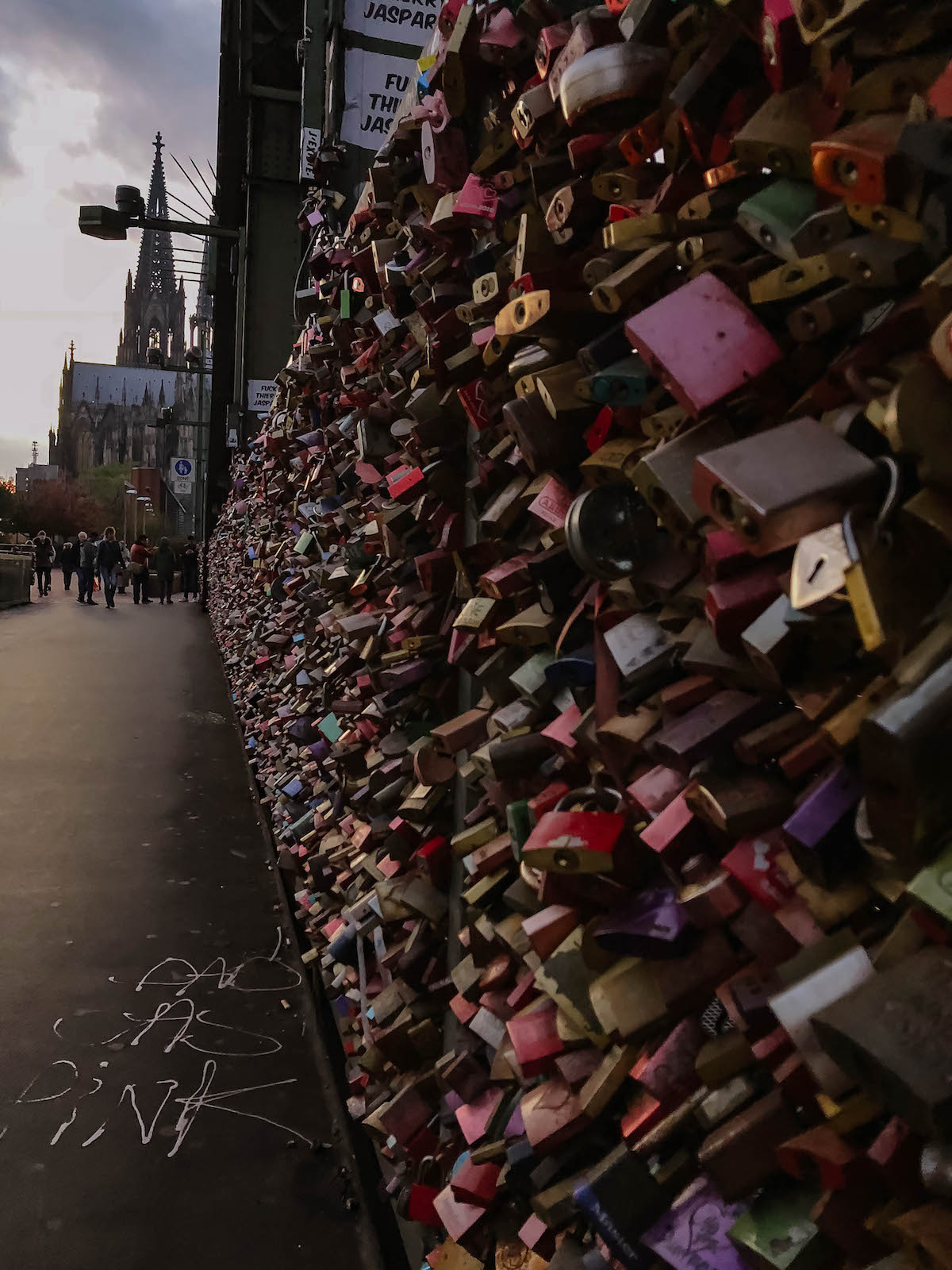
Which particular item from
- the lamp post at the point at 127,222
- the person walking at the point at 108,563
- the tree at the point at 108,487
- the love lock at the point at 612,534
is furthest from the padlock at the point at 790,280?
the tree at the point at 108,487

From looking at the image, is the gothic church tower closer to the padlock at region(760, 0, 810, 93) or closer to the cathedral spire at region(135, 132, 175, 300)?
the cathedral spire at region(135, 132, 175, 300)

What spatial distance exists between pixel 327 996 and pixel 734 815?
2.40 m

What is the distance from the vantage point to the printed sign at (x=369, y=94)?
170 inches

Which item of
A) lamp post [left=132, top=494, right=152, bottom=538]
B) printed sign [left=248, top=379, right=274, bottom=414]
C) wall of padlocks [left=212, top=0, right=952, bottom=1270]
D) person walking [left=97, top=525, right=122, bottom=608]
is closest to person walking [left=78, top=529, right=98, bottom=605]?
person walking [left=97, top=525, right=122, bottom=608]

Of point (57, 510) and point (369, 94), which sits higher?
point (369, 94)

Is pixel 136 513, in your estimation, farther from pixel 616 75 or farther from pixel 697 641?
pixel 697 641

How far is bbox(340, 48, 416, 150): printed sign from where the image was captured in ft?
14.1

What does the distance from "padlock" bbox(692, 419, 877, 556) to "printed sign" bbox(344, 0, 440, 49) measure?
4407 mm

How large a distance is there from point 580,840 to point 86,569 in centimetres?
2193

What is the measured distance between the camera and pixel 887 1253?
0.66 m

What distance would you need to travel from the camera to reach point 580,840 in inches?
39.6

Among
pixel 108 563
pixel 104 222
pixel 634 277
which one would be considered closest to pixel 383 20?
pixel 634 277

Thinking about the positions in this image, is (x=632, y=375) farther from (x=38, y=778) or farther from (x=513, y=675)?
(x=38, y=778)

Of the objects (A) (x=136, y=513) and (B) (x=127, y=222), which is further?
(A) (x=136, y=513)
